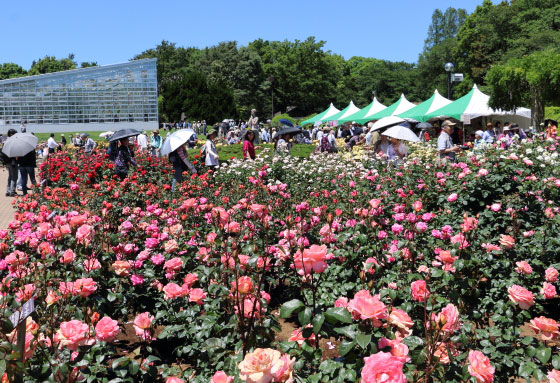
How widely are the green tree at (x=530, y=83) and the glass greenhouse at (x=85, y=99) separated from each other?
110 ft

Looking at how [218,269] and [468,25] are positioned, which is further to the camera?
[468,25]

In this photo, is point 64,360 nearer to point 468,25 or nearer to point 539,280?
point 539,280

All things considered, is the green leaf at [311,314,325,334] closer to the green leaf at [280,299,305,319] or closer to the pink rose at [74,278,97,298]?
the green leaf at [280,299,305,319]

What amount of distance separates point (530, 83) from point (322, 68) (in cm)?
5142

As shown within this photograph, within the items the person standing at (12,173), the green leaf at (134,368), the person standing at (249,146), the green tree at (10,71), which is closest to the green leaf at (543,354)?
the green leaf at (134,368)

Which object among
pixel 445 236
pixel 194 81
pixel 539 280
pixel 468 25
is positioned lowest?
pixel 539 280

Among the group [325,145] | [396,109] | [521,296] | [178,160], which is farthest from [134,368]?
[396,109]

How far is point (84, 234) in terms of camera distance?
2.75 m

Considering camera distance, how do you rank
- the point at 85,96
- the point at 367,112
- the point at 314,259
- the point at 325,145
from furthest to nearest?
the point at 85,96 < the point at 367,112 < the point at 325,145 < the point at 314,259

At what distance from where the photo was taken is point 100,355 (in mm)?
1951

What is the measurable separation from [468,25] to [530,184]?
52.5 meters

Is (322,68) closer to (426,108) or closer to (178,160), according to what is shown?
(426,108)

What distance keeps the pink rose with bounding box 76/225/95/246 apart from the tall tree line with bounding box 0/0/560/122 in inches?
1363

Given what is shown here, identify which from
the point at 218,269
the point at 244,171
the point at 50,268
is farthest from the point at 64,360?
the point at 244,171
